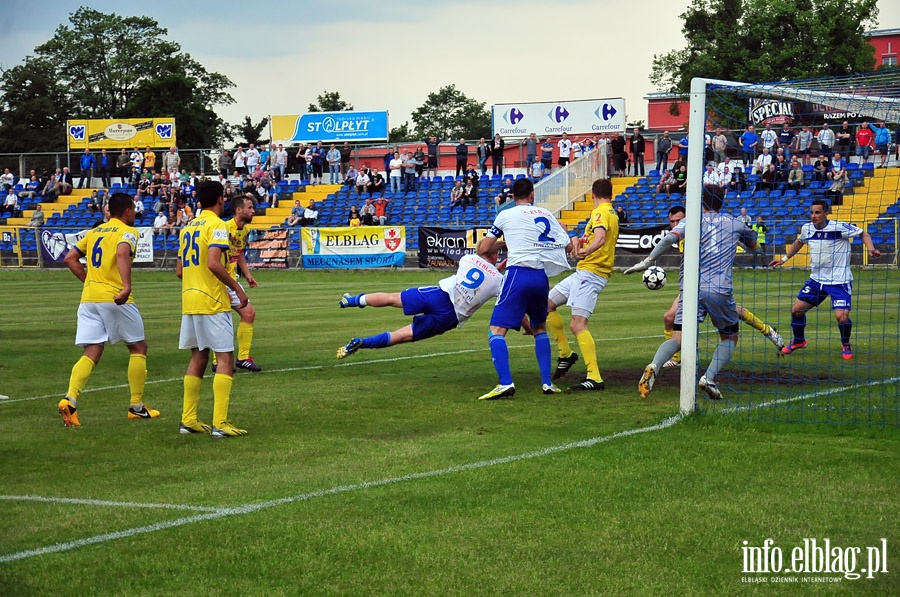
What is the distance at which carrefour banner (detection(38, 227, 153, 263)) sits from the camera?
41312 mm

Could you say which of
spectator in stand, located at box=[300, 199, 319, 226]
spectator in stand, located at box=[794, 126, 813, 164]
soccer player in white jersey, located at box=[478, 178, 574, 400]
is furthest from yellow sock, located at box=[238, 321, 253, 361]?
spectator in stand, located at box=[300, 199, 319, 226]

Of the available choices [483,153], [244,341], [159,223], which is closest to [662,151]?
[483,153]

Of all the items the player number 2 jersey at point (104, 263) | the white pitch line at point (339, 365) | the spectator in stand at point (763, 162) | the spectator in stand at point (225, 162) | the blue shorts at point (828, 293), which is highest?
the spectator in stand at point (225, 162)

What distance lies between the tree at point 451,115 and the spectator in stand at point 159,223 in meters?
68.6

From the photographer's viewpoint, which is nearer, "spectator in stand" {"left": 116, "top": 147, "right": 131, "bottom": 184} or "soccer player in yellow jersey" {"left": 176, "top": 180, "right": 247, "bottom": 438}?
"soccer player in yellow jersey" {"left": 176, "top": 180, "right": 247, "bottom": 438}

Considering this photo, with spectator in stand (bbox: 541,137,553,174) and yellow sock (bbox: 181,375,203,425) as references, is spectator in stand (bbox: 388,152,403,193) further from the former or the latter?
yellow sock (bbox: 181,375,203,425)

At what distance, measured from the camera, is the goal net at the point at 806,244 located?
9.45m

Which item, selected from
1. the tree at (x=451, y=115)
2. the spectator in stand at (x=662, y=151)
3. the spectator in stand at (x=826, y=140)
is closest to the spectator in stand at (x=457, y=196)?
the spectator in stand at (x=662, y=151)

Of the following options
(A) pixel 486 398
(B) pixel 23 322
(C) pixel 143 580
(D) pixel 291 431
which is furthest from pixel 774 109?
(B) pixel 23 322

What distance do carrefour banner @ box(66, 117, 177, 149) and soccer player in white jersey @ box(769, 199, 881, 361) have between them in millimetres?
50077

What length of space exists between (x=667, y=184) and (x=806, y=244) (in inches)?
910

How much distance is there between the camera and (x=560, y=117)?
54.2 metres

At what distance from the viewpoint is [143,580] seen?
5.28 meters

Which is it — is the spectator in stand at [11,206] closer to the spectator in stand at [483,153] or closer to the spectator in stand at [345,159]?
the spectator in stand at [345,159]
